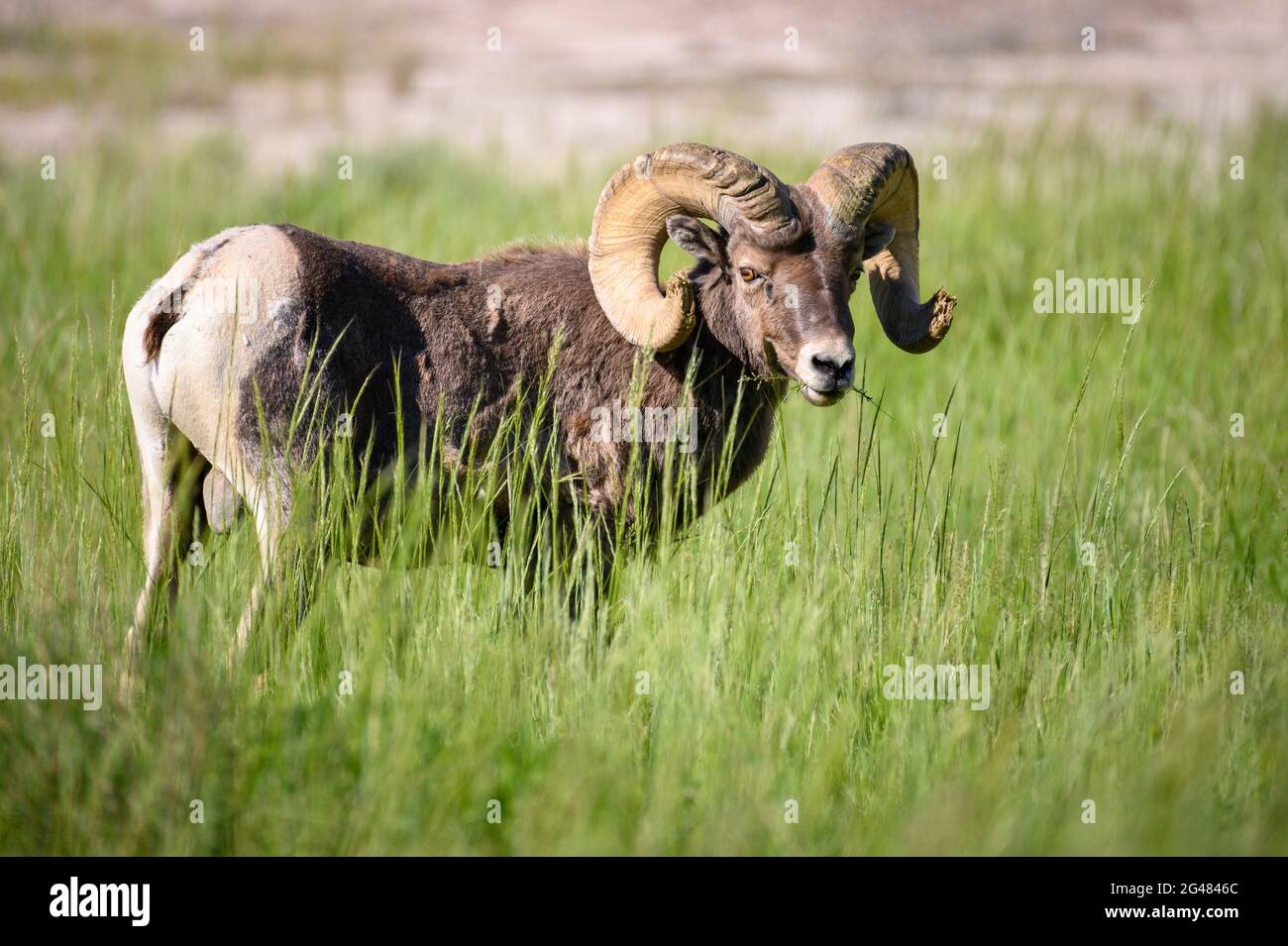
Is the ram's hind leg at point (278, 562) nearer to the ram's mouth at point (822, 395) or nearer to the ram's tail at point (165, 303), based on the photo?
the ram's tail at point (165, 303)

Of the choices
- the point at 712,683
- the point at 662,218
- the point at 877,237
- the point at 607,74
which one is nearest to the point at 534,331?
the point at 662,218

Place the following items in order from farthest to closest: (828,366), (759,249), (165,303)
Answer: (759,249), (828,366), (165,303)

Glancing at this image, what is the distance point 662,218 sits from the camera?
614cm

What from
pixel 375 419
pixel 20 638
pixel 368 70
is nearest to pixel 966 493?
pixel 375 419

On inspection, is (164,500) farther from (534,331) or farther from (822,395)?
(822,395)

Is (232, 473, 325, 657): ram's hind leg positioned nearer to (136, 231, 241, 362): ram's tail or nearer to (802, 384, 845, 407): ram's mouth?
(136, 231, 241, 362): ram's tail

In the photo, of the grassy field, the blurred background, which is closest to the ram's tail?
the grassy field

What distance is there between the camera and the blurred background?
15.7 metres

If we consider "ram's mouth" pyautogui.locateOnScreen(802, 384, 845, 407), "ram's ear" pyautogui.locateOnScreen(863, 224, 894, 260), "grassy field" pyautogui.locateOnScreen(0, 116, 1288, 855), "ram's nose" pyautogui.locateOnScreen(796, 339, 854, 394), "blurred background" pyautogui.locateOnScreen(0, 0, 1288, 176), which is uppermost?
"blurred background" pyautogui.locateOnScreen(0, 0, 1288, 176)

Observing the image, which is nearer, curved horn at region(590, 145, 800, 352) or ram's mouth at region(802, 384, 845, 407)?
ram's mouth at region(802, 384, 845, 407)

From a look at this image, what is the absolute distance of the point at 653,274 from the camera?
239 inches

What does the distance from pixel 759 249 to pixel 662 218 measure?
536 millimetres

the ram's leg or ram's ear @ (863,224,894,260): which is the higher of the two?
ram's ear @ (863,224,894,260)
